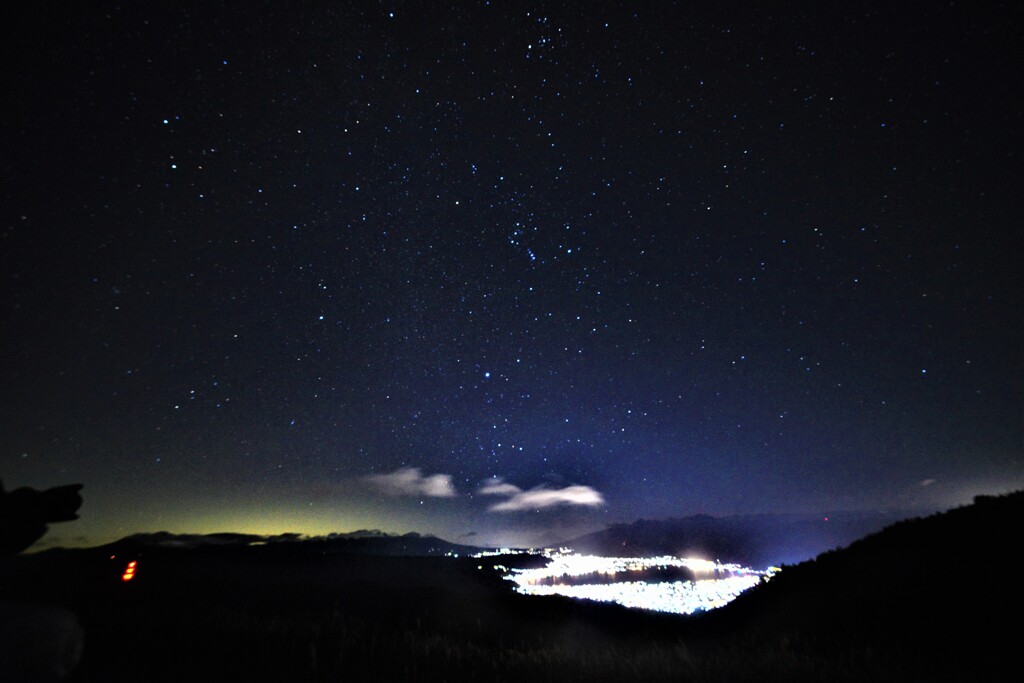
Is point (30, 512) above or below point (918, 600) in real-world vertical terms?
above

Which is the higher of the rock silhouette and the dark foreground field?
the rock silhouette

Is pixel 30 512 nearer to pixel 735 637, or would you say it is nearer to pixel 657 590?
pixel 735 637

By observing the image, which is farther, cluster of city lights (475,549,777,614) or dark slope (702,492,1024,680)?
cluster of city lights (475,549,777,614)

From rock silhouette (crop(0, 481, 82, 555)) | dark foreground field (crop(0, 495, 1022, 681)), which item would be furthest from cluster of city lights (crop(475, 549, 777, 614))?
rock silhouette (crop(0, 481, 82, 555))

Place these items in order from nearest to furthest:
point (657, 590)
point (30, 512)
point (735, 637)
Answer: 1. point (30, 512)
2. point (735, 637)
3. point (657, 590)

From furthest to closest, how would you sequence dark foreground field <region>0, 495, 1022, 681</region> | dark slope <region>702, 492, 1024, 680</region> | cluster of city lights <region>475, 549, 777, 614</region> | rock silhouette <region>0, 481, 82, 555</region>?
cluster of city lights <region>475, 549, 777, 614</region> < dark slope <region>702, 492, 1024, 680</region> < dark foreground field <region>0, 495, 1022, 681</region> < rock silhouette <region>0, 481, 82, 555</region>

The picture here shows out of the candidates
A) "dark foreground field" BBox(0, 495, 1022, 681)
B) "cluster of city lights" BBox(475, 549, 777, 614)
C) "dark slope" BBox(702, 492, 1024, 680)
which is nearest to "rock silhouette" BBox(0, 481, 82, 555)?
"dark foreground field" BBox(0, 495, 1022, 681)

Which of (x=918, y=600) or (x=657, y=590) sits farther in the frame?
(x=657, y=590)

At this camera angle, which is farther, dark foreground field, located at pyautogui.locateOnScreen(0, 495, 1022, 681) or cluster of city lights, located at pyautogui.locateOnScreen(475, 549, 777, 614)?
cluster of city lights, located at pyautogui.locateOnScreen(475, 549, 777, 614)

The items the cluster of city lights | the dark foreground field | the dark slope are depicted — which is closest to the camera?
the dark foreground field

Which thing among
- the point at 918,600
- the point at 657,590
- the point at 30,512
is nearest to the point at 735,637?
the point at 918,600

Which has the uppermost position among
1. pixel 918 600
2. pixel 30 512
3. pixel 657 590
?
pixel 657 590

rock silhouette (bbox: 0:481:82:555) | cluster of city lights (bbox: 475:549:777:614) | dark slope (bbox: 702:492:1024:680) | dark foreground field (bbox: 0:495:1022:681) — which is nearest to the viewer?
rock silhouette (bbox: 0:481:82:555)

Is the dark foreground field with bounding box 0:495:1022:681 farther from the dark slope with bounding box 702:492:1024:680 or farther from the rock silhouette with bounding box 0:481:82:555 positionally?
the rock silhouette with bounding box 0:481:82:555
